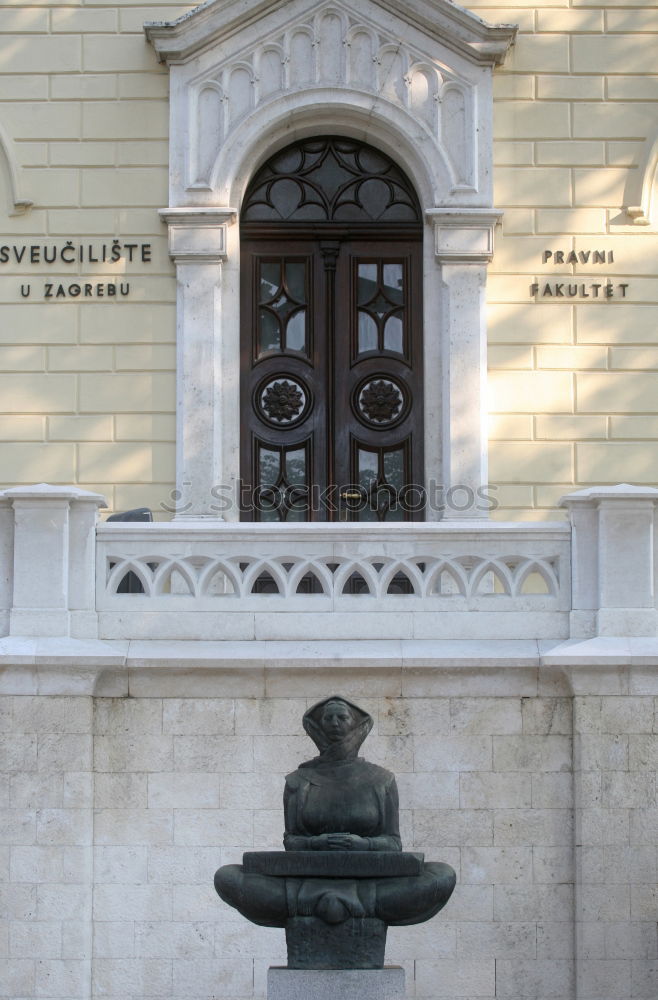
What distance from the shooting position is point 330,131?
1709 centimetres

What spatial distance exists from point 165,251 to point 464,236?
2947 mm

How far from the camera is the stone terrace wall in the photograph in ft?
39.7

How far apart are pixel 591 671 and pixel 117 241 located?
7.09 m

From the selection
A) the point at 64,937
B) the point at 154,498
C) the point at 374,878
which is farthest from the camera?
the point at 154,498

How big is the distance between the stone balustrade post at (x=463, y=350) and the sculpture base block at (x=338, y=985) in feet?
24.3

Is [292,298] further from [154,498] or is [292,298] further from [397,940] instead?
[397,940]

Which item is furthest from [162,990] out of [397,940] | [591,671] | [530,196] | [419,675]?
[530,196]

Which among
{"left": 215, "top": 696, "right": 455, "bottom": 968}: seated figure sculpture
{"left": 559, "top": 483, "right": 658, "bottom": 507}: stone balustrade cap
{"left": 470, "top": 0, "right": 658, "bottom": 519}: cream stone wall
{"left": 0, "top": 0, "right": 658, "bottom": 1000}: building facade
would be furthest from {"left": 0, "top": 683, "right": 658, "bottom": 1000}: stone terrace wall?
{"left": 470, "top": 0, "right": 658, "bottom": 519}: cream stone wall

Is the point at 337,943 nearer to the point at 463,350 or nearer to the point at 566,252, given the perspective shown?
the point at 463,350

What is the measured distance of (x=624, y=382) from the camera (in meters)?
16.6

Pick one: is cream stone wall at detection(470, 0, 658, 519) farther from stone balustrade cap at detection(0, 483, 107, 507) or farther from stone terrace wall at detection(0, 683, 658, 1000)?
stone balustrade cap at detection(0, 483, 107, 507)

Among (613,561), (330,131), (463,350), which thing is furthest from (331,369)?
(613,561)

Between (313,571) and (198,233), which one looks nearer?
(313,571)

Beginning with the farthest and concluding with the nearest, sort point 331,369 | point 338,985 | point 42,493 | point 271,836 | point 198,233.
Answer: point 331,369 → point 198,233 → point 42,493 → point 271,836 → point 338,985
